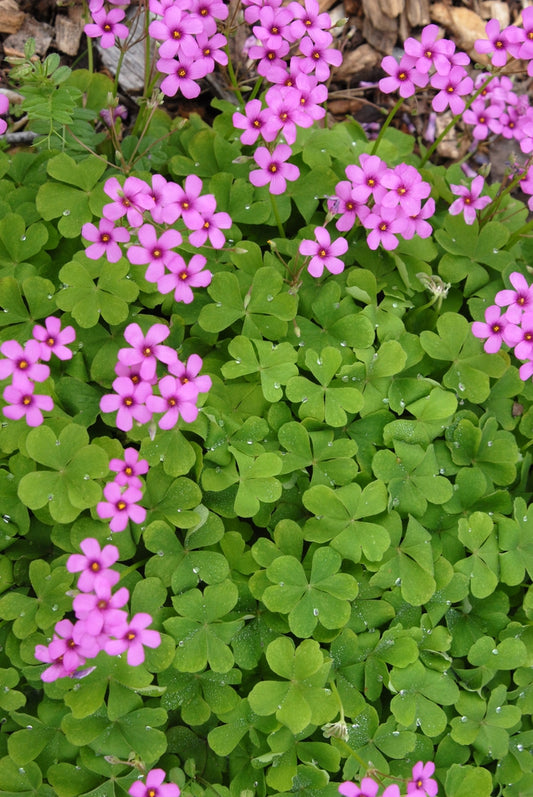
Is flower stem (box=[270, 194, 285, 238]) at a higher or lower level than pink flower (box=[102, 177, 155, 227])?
lower

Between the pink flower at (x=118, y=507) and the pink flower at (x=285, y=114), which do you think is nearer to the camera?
the pink flower at (x=118, y=507)

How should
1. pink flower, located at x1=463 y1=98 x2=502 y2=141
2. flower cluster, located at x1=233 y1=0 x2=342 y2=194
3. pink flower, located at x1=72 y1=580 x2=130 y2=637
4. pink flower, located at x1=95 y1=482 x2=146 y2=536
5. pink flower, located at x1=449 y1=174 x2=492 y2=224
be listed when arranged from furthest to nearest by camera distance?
pink flower, located at x1=463 y1=98 x2=502 y2=141 → pink flower, located at x1=449 y1=174 x2=492 y2=224 → flower cluster, located at x1=233 y1=0 x2=342 y2=194 → pink flower, located at x1=95 y1=482 x2=146 y2=536 → pink flower, located at x1=72 y1=580 x2=130 y2=637

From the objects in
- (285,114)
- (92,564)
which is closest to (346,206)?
(285,114)

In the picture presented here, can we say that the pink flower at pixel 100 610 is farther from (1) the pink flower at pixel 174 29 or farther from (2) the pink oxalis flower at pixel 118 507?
(1) the pink flower at pixel 174 29

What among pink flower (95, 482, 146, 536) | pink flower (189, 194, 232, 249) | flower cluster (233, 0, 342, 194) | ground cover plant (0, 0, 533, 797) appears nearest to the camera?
pink flower (95, 482, 146, 536)

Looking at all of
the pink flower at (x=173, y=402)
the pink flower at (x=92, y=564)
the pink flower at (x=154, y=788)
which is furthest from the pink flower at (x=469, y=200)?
the pink flower at (x=154, y=788)

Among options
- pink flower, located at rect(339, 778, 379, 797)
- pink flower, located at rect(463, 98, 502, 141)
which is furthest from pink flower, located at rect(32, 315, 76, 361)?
pink flower, located at rect(463, 98, 502, 141)

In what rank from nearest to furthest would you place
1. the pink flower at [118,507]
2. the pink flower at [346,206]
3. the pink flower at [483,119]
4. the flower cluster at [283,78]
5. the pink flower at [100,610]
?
the pink flower at [100,610]
the pink flower at [118,507]
the flower cluster at [283,78]
the pink flower at [346,206]
the pink flower at [483,119]

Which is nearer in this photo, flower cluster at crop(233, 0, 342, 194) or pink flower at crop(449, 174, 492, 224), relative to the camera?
flower cluster at crop(233, 0, 342, 194)

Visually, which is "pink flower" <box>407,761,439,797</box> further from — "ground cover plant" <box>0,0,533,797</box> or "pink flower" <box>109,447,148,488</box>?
"pink flower" <box>109,447,148,488</box>
